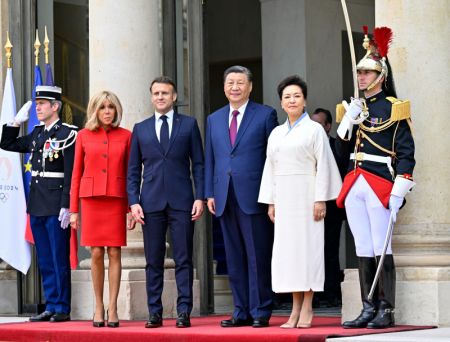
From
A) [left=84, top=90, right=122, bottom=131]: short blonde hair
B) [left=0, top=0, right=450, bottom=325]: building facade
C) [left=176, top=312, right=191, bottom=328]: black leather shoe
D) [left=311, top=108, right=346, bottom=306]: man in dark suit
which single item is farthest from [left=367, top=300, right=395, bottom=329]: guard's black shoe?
[left=311, top=108, right=346, bottom=306]: man in dark suit

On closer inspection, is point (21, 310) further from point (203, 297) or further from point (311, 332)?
point (311, 332)

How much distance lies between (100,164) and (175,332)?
1688 millimetres

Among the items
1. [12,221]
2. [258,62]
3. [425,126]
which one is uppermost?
[258,62]

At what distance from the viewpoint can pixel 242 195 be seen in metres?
9.77

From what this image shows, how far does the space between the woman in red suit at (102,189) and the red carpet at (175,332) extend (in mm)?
370

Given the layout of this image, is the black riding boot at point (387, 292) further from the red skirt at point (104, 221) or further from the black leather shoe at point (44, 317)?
the black leather shoe at point (44, 317)

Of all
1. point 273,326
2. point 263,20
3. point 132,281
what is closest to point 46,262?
point 132,281

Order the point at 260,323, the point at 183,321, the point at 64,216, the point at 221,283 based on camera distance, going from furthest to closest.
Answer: the point at 221,283
the point at 64,216
the point at 183,321
the point at 260,323

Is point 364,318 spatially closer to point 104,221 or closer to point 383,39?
point 383,39

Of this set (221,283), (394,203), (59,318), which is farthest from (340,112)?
(221,283)

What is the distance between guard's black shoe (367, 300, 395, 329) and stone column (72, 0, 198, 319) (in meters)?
2.50

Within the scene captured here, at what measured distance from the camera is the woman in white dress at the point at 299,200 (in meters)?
9.40

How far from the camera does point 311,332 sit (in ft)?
29.3

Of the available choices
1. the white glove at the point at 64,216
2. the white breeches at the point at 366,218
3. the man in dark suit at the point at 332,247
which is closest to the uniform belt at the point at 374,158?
the white breeches at the point at 366,218
